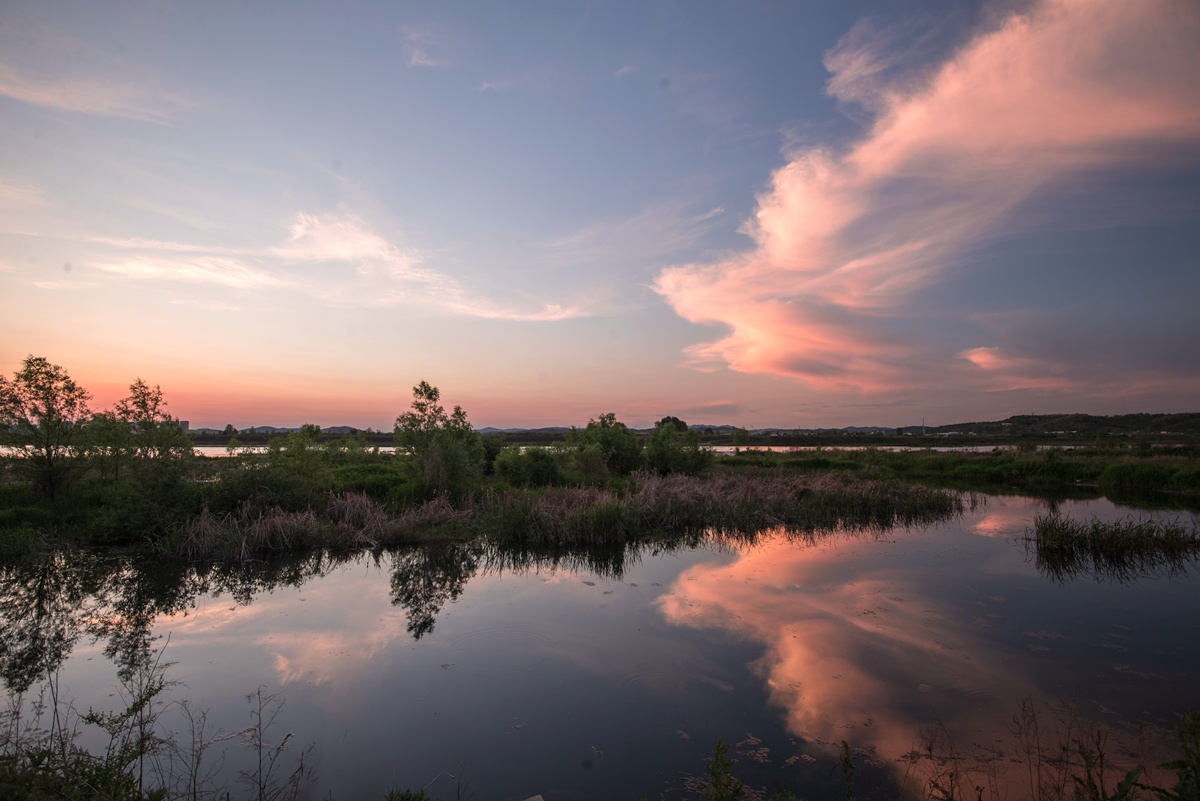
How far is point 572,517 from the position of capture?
52.3 feet

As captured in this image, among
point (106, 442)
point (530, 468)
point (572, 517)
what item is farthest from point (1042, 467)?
point (106, 442)

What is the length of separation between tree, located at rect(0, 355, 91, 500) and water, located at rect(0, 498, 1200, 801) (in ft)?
16.9

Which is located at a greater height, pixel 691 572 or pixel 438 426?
pixel 438 426

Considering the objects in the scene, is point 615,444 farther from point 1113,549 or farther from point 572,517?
point 1113,549

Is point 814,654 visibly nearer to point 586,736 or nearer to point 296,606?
point 586,736

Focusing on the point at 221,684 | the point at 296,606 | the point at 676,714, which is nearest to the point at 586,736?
the point at 676,714

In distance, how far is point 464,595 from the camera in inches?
430

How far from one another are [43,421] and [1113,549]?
29.6 metres

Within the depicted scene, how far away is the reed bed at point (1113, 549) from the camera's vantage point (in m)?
13.0

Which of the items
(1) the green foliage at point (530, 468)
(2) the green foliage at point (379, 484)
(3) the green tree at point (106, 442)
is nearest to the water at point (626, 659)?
(3) the green tree at point (106, 442)

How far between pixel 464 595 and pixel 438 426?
11175mm

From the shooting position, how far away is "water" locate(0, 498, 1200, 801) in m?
5.53

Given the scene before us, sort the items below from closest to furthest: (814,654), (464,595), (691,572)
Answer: (814,654) → (464,595) → (691,572)

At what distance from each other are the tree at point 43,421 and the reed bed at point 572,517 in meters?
5.53
